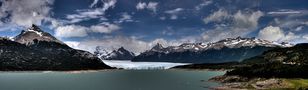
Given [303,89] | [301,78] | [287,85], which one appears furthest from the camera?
[301,78]

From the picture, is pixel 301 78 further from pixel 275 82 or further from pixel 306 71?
pixel 275 82

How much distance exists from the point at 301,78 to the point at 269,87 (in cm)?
2941

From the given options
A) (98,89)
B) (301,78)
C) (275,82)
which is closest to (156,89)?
(98,89)

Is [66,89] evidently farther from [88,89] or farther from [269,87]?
[269,87]

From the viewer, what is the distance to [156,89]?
621ft

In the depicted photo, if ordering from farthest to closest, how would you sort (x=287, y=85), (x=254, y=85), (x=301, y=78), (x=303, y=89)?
(x=301, y=78) → (x=254, y=85) → (x=287, y=85) → (x=303, y=89)

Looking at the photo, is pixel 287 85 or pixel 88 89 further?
pixel 88 89

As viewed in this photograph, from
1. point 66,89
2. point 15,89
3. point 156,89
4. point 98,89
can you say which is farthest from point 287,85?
point 15,89

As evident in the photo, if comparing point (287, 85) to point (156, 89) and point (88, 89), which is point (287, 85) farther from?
point (88, 89)

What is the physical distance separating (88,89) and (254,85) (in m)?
75.5

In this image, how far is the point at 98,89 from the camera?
192375 millimetres

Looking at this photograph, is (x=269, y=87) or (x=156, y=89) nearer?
(x=269, y=87)

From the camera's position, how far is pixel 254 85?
183000mm

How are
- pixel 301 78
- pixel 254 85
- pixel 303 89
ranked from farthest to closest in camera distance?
pixel 301 78
pixel 254 85
pixel 303 89
